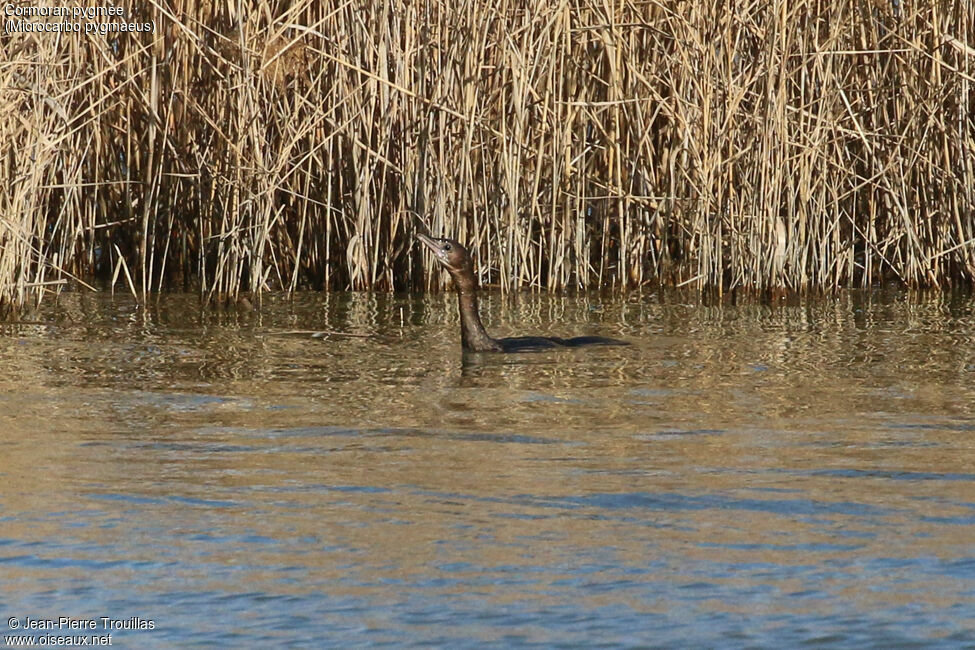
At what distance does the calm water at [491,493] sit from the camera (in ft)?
11.7

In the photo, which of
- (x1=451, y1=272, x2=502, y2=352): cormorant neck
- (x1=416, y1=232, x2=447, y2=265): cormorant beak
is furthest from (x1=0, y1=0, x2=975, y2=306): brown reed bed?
(x1=451, y1=272, x2=502, y2=352): cormorant neck

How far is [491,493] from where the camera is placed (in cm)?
452

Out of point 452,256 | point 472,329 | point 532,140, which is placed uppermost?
point 532,140

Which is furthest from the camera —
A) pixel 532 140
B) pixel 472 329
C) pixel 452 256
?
pixel 532 140

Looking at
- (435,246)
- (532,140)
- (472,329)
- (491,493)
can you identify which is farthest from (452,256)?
(491,493)

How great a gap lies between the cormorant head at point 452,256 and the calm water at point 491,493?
1.36 ft

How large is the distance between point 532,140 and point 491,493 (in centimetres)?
572

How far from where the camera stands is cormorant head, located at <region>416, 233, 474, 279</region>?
7.92 meters

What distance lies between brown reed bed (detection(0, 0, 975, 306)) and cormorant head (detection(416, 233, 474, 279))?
4.88 feet

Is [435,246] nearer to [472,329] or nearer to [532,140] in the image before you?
[472,329]

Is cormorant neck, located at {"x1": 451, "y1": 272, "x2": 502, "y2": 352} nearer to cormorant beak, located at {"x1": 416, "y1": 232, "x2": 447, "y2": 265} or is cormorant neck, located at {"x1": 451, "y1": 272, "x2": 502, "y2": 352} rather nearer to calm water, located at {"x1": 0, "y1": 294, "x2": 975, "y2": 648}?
calm water, located at {"x1": 0, "y1": 294, "x2": 975, "y2": 648}

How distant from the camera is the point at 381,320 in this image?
8.70m

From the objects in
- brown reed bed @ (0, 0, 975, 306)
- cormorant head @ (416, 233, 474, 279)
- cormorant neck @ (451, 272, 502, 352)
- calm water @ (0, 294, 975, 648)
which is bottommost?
calm water @ (0, 294, 975, 648)

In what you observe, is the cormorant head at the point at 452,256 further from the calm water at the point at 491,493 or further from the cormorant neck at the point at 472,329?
the calm water at the point at 491,493
